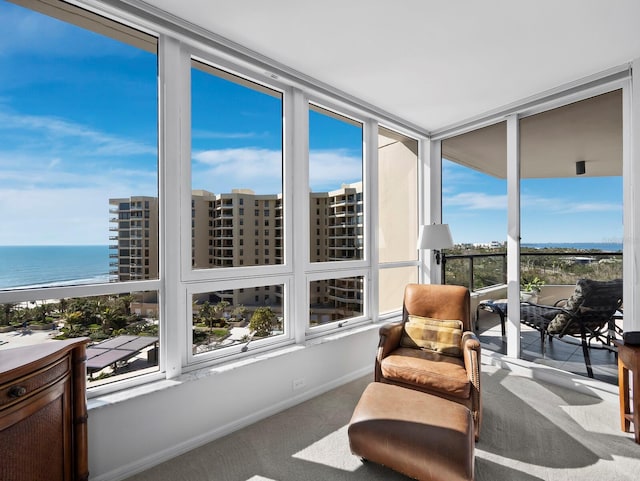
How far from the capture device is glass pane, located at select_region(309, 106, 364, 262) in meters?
3.22

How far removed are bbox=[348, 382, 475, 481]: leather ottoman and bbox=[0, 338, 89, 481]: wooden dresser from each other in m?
1.42

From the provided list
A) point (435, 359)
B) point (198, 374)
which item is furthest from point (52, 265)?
point (435, 359)

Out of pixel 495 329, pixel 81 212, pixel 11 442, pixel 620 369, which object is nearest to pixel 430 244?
pixel 495 329

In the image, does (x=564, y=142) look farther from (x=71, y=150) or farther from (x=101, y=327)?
(x=101, y=327)

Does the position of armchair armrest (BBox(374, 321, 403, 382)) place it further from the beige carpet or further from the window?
the window

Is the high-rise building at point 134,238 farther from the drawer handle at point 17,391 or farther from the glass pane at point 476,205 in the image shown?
the glass pane at point 476,205

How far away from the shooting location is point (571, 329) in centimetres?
313

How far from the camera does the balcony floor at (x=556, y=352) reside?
2.92 metres

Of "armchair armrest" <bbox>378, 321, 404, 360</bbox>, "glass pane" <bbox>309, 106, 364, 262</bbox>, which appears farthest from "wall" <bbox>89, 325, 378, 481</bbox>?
"glass pane" <bbox>309, 106, 364, 262</bbox>

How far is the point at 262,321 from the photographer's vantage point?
283 cm

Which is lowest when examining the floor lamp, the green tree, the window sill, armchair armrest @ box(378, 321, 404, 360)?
the window sill

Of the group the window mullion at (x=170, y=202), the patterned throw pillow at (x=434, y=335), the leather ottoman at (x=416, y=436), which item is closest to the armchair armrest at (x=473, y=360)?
the patterned throw pillow at (x=434, y=335)

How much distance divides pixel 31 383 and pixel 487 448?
2545 mm

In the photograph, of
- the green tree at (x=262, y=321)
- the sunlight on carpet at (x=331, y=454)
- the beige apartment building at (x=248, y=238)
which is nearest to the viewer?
the sunlight on carpet at (x=331, y=454)
